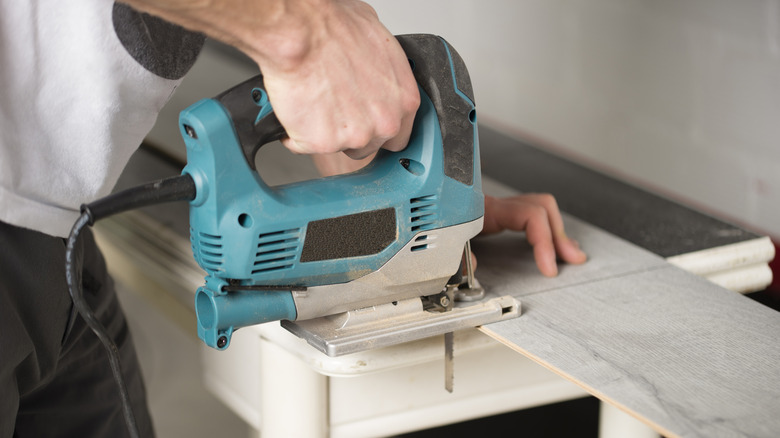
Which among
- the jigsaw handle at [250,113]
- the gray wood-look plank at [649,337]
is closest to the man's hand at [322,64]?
the jigsaw handle at [250,113]

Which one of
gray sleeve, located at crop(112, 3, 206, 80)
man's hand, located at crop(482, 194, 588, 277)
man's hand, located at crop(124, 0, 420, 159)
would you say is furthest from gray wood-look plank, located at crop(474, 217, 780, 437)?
gray sleeve, located at crop(112, 3, 206, 80)

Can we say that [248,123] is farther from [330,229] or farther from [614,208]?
[614,208]

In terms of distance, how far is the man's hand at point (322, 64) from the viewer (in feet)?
2.48

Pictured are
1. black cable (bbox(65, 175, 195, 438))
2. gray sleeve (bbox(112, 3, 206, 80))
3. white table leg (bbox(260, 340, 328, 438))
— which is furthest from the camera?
white table leg (bbox(260, 340, 328, 438))

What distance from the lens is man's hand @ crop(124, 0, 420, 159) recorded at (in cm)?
76

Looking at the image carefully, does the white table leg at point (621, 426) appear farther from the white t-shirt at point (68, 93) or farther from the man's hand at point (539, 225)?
the white t-shirt at point (68, 93)

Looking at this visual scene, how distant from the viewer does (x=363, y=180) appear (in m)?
0.88

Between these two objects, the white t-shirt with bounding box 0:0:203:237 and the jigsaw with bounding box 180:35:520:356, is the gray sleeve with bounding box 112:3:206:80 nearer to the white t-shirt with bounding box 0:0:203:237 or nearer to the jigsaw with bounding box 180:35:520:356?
the white t-shirt with bounding box 0:0:203:237

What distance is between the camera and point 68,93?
87cm

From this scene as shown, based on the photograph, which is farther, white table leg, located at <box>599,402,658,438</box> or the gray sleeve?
white table leg, located at <box>599,402,658,438</box>

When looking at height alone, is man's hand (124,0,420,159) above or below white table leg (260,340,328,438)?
above

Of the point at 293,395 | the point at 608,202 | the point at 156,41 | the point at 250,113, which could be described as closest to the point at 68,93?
the point at 156,41

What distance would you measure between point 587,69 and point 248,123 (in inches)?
70.6

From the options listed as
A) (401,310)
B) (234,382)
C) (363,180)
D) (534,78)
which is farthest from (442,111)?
(534,78)
